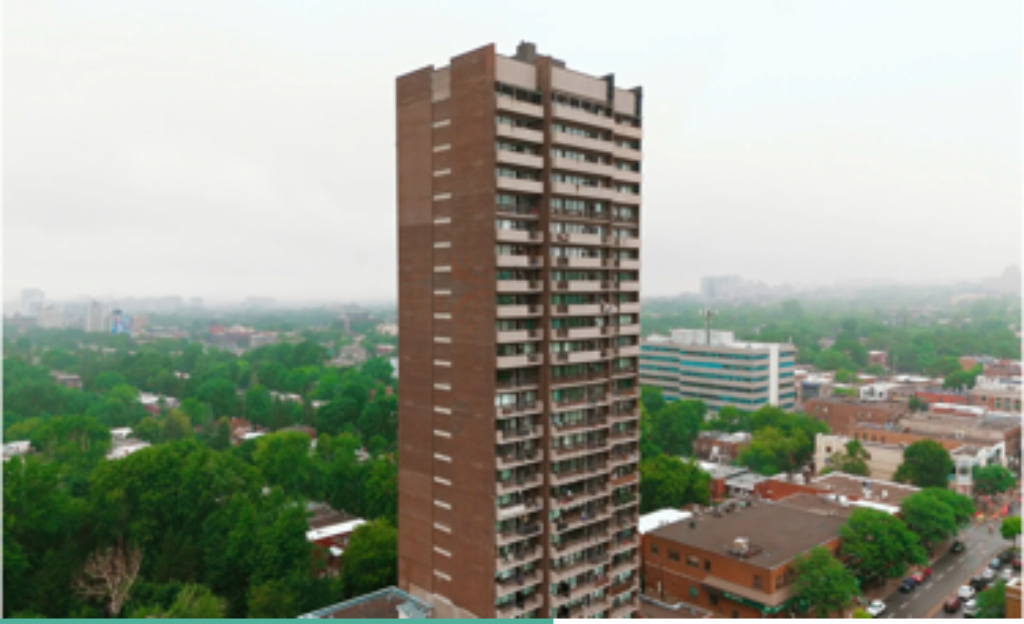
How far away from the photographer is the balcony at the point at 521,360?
13.6 m

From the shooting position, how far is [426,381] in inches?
586

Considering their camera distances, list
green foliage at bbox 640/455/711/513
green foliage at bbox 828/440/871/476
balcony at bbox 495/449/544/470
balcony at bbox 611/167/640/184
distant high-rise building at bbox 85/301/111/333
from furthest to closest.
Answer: distant high-rise building at bbox 85/301/111/333 < green foliage at bbox 828/440/871/476 < green foliage at bbox 640/455/711/513 < balcony at bbox 611/167/640/184 < balcony at bbox 495/449/544/470

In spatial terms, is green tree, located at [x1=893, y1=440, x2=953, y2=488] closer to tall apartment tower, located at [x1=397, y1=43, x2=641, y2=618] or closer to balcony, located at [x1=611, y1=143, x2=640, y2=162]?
tall apartment tower, located at [x1=397, y1=43, x2=641, y2=618]

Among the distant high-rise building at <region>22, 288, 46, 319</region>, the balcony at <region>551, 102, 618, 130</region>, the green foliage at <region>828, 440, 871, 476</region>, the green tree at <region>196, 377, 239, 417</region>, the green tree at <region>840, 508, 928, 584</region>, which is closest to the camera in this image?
the balcony at <region>551, 102, 618, 130</region>

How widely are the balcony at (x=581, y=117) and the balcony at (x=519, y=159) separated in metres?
1.01

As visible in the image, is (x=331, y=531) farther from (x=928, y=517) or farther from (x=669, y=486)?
(x=928, y=517)

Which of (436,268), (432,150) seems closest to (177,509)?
(436,268)

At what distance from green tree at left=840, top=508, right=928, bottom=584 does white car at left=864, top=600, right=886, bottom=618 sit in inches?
35.5

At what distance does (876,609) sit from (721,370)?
27275mm

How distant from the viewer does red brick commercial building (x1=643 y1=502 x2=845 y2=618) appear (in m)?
18.2

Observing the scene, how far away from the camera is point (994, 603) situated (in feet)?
55.8

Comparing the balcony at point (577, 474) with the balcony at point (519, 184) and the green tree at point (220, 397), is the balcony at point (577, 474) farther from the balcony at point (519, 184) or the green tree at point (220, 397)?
the green tree at point (220, 397)

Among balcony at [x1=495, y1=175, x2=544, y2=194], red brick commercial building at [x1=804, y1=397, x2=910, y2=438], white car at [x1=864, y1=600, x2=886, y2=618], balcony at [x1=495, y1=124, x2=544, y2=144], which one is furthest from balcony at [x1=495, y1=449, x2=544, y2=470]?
red brick commercial building at [x1=804, y1=397, x2=910, y2=438]

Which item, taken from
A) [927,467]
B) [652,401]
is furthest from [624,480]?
[652,401]
